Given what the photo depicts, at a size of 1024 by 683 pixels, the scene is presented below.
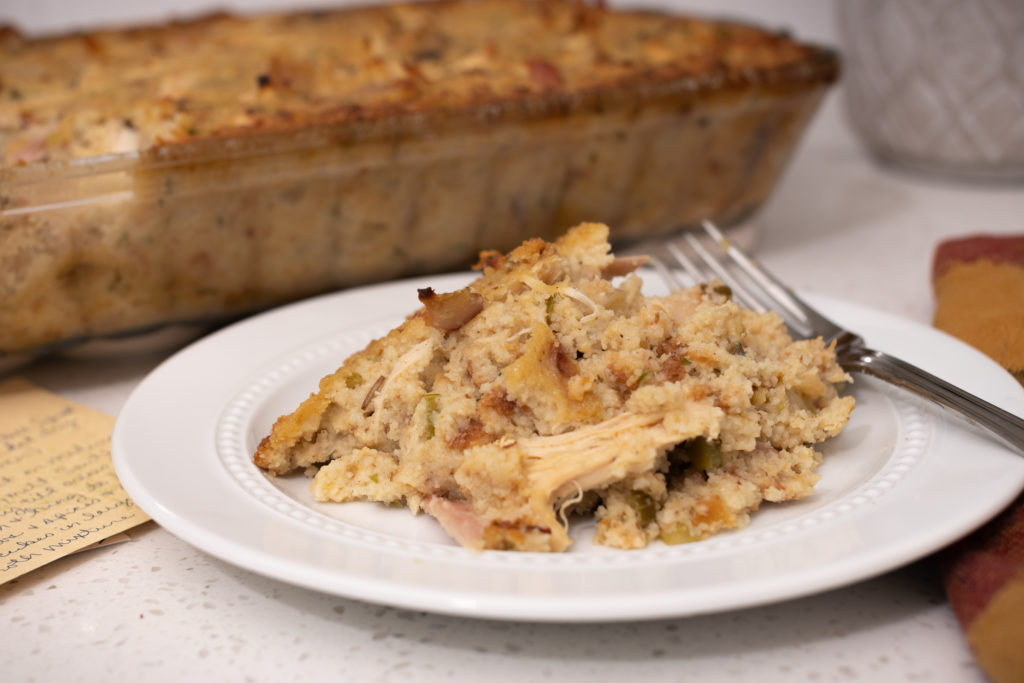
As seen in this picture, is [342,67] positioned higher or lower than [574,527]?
higher

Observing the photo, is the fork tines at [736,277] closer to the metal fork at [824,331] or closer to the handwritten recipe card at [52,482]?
the metal fork at [824,331]

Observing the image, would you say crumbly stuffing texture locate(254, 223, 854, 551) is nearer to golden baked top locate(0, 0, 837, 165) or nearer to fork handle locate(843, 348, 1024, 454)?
fork handle locate(843, 348, 1024, 454)

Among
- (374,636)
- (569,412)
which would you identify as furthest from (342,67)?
(374,636)

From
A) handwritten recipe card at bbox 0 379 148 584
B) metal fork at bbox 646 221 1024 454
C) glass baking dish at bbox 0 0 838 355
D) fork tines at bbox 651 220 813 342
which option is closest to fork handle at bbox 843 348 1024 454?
metal fork at bbox 646 221 1024 454

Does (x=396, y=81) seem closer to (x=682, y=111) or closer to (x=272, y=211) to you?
(x=272, y=211)

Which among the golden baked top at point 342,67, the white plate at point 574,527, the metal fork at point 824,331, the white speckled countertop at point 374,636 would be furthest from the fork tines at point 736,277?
the white speckled countertop at point 374,636

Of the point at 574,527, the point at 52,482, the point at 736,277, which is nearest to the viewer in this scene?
the point at 574,527

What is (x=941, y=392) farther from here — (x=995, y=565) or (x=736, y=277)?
(x=736, y=277)
